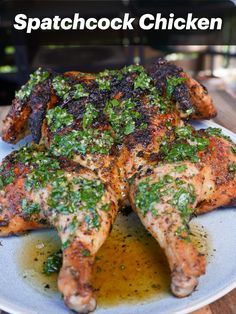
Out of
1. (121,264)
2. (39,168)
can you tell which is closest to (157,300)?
(121,264)

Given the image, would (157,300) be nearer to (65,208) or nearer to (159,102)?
(65,208)

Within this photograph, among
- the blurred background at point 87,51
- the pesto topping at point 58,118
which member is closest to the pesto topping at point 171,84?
the pesto topping at point 58,118

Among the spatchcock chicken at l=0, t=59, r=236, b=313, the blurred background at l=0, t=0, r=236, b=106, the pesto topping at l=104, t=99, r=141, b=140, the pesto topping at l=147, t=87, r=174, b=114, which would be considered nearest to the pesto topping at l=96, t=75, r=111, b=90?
the spatchcock chicken at l=0, t=59, r=236, b=313

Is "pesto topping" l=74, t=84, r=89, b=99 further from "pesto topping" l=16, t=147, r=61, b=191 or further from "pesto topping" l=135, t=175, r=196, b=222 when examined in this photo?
"pesto topping" l=135, t=175, r=196, b=222

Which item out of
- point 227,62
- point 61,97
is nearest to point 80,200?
point 61,97

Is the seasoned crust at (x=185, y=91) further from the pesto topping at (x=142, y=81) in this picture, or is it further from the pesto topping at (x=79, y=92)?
the pesto topping at (x=79, y=92)

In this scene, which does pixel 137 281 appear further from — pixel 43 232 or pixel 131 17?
pixel 131 17

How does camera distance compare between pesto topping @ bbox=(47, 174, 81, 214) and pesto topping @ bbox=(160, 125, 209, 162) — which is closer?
pesto topping @ bbox=(47, 174, 81, 214)
